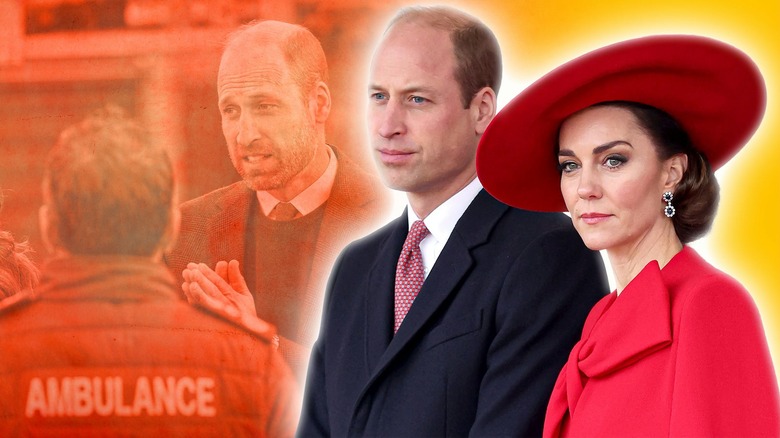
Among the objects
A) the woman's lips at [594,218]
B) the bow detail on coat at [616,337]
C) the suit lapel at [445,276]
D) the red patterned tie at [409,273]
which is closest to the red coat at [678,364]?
the bow detail on coat at [616,337]

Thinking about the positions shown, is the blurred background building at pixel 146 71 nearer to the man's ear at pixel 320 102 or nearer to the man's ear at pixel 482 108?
the man's ear at pixel 320 102

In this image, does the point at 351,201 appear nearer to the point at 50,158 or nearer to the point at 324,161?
the point at 324,161

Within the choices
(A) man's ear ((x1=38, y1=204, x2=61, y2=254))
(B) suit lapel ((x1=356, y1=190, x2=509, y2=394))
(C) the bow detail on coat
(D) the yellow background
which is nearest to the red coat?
(C) the bow detail on coat

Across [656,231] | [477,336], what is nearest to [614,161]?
[656,231]

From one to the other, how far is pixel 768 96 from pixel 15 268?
2.62 meters

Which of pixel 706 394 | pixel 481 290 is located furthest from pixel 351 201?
pixel 706 394

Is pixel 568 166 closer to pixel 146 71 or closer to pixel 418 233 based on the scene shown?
pixel 418 233

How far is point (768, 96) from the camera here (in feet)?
9.44

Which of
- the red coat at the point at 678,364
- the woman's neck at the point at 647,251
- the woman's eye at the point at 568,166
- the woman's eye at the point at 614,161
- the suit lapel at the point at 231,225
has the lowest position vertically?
the red coat at the point at 678,364

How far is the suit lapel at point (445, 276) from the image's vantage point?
228 cm

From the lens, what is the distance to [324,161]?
3676 millimetres

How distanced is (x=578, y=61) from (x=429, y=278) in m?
0.65

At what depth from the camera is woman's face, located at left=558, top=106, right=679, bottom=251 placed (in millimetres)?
1880

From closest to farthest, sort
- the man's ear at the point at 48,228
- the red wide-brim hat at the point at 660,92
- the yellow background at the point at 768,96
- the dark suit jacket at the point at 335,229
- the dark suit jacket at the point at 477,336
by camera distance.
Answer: the red wide-brim hat at the point at 660,92 < the dark suit jacket at the point at 477,336 < the yellow background at the point at 768,96 < the dark suit jacket at the point at 335,229 < the man's ear at the point at 48,228
